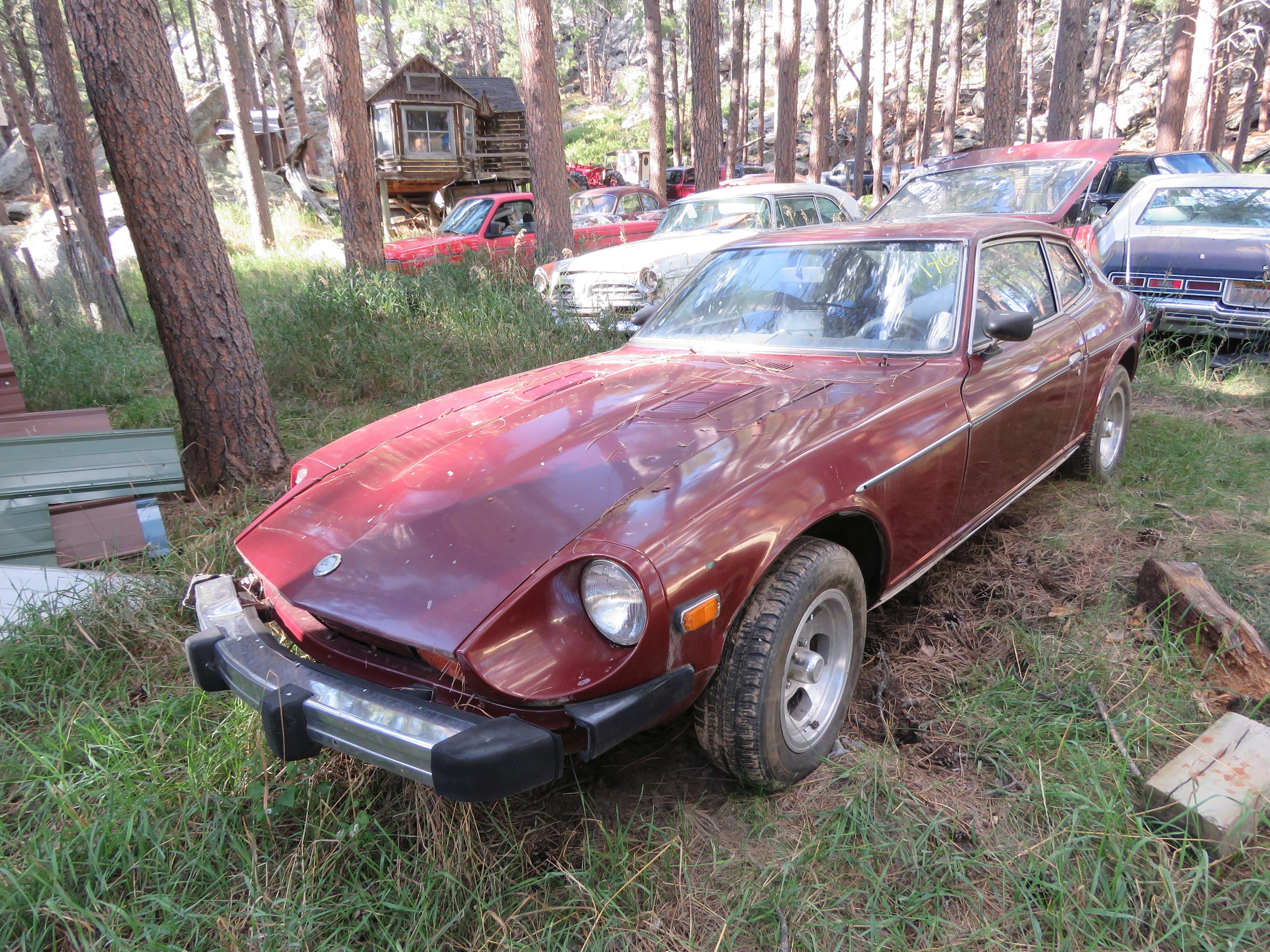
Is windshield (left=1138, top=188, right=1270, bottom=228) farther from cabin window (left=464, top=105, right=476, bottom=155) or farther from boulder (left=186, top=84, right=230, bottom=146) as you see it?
boulder (left=186, top=84, right=230, bottom=146)

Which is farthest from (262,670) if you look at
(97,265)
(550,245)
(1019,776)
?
(97,265)

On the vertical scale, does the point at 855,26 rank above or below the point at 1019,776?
above

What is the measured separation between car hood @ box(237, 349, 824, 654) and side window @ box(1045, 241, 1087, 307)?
198 cm

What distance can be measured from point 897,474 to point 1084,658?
39.3 inches

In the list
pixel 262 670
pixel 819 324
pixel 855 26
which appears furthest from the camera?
pixel 855 26

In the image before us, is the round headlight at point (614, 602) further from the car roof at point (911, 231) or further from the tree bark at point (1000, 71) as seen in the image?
the tree bark at point (1000, 71)

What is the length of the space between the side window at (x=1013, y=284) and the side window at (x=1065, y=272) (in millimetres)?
114

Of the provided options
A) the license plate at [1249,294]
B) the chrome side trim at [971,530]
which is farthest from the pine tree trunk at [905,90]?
the chrome side trim at [971,530]

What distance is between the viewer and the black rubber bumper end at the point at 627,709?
168 cm

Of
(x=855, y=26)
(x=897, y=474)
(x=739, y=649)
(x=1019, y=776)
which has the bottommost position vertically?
(x=1019, y=776)

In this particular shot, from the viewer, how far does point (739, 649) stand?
6.58 ft

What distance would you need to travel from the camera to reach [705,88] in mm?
11992

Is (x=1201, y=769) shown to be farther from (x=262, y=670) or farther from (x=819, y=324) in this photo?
(x=262, y=670)

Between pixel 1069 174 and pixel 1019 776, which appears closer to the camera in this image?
pixel 1019 776
